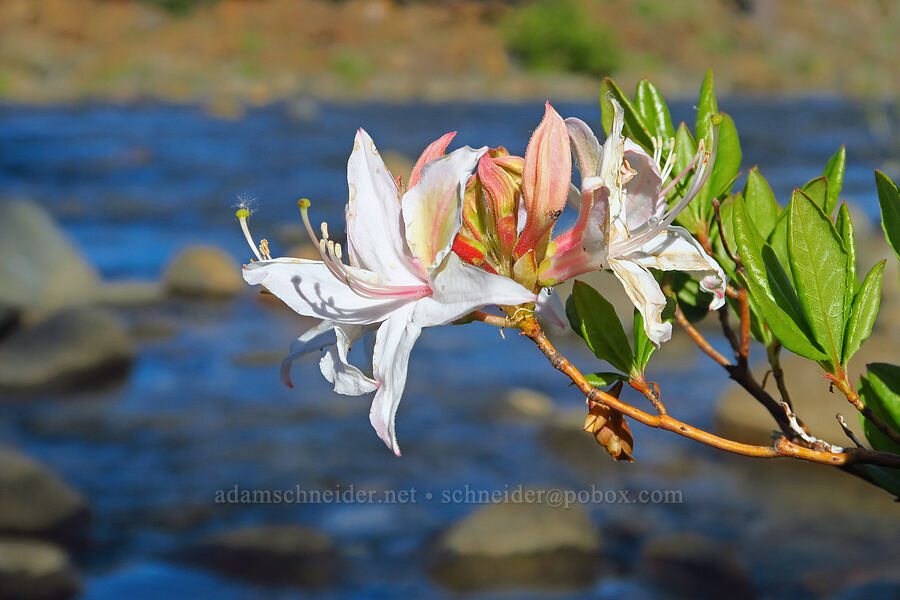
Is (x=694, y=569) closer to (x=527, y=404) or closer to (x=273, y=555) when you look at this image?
(x=273, y=555)

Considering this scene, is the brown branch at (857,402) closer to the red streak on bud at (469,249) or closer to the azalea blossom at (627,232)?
the azalea blossom at (627,232)

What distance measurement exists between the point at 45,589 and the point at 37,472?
591 millimetres

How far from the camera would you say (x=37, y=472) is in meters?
3.41

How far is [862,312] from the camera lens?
0.64 metres

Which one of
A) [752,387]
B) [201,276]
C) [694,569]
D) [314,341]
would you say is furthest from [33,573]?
[201,276]

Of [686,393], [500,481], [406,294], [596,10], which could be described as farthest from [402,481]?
[596,10]

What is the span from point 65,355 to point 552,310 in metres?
4.94

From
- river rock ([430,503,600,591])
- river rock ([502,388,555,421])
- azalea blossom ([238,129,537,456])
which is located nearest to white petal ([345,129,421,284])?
azalea blossom ([238,129,537,456])

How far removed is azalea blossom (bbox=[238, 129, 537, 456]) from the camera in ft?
1.77

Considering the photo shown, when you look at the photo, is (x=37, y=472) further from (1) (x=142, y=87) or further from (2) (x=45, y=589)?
(1) (x=142, y=87)

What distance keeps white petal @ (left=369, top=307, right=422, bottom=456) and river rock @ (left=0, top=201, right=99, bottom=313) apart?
627 cm

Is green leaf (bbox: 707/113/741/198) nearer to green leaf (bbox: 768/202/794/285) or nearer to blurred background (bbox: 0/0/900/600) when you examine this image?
green leaf (bbox: 768/202/794/285)

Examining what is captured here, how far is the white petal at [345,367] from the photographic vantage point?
1.98 ft

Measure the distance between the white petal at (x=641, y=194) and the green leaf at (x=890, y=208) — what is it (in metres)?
0.15
